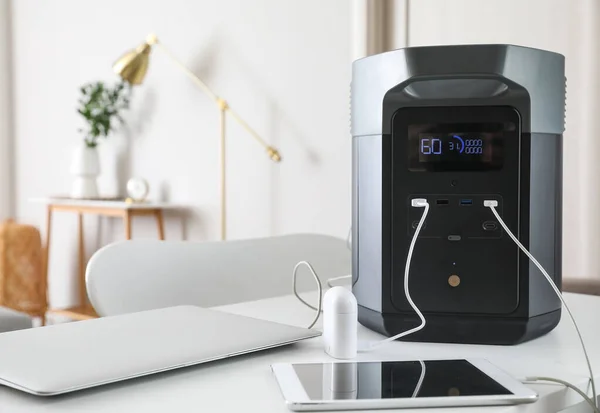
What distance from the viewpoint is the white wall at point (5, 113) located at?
4.34 metres

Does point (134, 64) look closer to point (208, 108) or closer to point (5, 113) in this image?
point (208, 108)

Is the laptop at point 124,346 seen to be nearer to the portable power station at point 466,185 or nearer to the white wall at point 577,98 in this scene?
the portable power station at point 466,185

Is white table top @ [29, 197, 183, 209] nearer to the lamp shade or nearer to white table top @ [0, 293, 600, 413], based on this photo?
the lamp shade

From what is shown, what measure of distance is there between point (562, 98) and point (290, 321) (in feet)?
1.32

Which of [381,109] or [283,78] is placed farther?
[283,78]

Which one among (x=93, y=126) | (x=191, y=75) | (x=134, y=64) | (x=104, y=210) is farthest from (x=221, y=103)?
(x=93, y=126)

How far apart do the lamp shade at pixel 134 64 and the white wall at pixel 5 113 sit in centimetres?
147

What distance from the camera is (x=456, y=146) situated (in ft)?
2.60

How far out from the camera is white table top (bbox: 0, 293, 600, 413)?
1.78ft

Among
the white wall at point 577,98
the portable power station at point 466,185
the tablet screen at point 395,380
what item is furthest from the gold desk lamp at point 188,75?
the tablet screen at point 395,380

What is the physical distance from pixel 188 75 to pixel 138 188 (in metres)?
0.54

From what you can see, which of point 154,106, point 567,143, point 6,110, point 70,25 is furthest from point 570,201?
point 6,110

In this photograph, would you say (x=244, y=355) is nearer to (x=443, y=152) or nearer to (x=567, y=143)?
(x=443, y=152)

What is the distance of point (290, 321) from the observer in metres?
0.91
